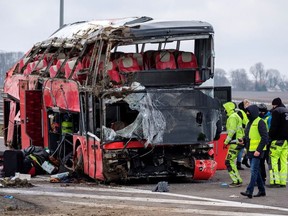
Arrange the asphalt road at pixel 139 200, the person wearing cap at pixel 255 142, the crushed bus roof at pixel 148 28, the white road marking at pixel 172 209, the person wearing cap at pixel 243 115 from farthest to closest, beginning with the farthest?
the person wearing cap at pixel 243 115, the crushed bus roof at pixel 148 28, the person wearing cap at pixel 255 142, the asphalt road at pixel 139 200, the white road marking at pixel 172 209

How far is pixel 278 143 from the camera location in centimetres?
1686

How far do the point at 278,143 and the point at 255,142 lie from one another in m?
2.00

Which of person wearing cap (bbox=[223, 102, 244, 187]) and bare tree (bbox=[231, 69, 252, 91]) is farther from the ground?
bare tree (bbox=[231, 69, 252, 91])

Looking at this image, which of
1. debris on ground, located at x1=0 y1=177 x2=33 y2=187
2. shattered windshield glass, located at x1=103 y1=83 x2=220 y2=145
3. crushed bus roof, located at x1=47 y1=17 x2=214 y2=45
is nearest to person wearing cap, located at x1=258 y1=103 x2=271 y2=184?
shattered windshield glass, located at x1=103 y1=83 x2=220 y2=145

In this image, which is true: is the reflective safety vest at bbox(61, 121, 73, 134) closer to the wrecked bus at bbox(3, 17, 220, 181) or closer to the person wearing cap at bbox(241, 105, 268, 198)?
the wrecked bus at bbox(3, 17, 220, 181)

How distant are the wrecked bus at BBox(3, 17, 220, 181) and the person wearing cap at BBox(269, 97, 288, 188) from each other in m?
1.23

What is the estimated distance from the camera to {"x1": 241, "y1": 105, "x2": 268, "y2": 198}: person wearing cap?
14.8m

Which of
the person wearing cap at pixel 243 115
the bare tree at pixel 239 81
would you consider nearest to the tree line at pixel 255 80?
the bare tree at pixel 239 81

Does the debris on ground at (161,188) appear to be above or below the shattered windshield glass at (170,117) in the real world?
below

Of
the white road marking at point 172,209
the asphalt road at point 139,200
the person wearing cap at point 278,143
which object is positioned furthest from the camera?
the person wearing cap at point 278,143

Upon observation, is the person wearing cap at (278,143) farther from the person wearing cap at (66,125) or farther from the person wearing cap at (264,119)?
the person wearing cap at (66,125)

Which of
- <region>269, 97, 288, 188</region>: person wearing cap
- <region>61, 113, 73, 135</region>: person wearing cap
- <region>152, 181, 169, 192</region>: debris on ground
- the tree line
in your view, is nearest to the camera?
<region>152, 181, 169, 192</region>: debris on ground

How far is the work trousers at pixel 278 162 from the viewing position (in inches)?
659

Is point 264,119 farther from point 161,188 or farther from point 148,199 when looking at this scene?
point 148,199
